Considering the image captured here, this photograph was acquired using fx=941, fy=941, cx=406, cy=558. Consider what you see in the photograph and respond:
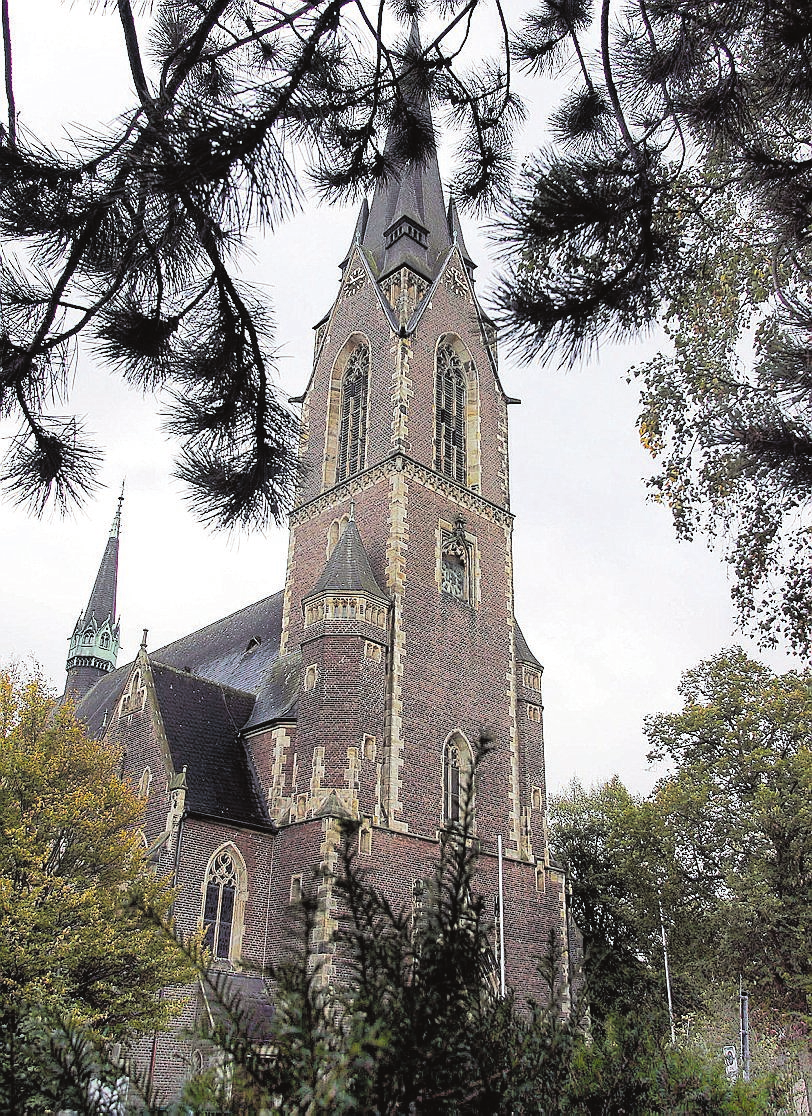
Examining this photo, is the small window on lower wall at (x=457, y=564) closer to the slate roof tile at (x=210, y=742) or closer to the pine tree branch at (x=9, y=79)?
the slate roof tile at (x=210, y=742)

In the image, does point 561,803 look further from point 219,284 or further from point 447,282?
point 219,284

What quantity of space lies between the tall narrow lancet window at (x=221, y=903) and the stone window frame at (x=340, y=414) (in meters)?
11.1

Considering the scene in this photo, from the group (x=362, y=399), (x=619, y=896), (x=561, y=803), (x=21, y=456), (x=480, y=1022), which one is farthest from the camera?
(x=561, y=803)

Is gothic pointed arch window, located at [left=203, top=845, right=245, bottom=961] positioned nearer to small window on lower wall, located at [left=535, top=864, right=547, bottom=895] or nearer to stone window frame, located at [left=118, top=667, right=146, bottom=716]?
stone window frame, located at [left=118, top=667, right=146, bottom=716]

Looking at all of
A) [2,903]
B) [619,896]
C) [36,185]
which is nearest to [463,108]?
[36,185]

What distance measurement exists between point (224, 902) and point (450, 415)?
49.8 ft

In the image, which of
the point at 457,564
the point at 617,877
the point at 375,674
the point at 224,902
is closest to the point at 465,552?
the point at 457,564

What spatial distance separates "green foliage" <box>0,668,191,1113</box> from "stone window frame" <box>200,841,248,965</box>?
250 centimetres

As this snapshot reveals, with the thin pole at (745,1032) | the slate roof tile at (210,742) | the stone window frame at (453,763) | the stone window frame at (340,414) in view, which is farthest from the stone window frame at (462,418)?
the thin pole at (745,1032)

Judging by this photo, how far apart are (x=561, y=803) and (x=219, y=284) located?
131 feet

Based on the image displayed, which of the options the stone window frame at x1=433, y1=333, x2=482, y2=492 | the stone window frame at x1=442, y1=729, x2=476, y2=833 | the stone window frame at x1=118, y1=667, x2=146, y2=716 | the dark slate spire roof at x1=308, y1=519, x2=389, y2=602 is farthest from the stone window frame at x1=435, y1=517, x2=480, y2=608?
the stone window frame at x1=118, y1=667, x2=146, y2=716

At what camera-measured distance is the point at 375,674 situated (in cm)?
2205

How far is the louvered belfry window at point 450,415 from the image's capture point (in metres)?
27.2

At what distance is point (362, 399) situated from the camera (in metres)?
28.3
